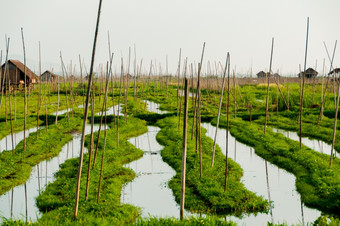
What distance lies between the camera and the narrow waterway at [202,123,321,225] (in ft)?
29.6

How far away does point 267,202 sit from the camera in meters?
9.78

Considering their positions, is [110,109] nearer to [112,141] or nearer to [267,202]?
[112,141]

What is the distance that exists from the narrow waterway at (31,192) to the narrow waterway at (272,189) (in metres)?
5.62

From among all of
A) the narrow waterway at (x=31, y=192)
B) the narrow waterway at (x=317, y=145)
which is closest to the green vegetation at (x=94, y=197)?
the narrow waterway at (x=31, y=192)

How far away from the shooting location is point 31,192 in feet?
35.7

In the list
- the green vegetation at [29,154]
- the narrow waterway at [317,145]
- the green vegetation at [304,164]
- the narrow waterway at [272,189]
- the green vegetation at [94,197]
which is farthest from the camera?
the narrow waterway at [317,145]

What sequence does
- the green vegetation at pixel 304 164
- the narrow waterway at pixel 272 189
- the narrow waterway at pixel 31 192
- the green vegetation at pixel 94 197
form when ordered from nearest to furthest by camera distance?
the green vegetation at pixel 94 197 < the narrow waterway at pixel 272 189 < the narrow waterway at pixel 31 192 < the green vegetation at pixel 304 164

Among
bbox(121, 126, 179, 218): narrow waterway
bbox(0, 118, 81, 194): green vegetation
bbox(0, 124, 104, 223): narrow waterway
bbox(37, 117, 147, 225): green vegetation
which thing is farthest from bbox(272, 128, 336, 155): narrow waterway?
bbox(0, 118, 81, 194): green vegetation

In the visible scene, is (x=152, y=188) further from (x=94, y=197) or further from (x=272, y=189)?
(x=272, y=189)

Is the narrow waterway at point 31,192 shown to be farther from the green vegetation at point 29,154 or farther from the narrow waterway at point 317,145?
the narrow waterway at point 317,145

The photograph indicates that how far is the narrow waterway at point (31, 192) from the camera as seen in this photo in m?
9.32

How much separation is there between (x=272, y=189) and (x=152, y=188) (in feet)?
13.0

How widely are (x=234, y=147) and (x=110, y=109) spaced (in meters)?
17.3

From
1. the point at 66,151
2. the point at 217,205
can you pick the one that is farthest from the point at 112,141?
the point at 217,205
